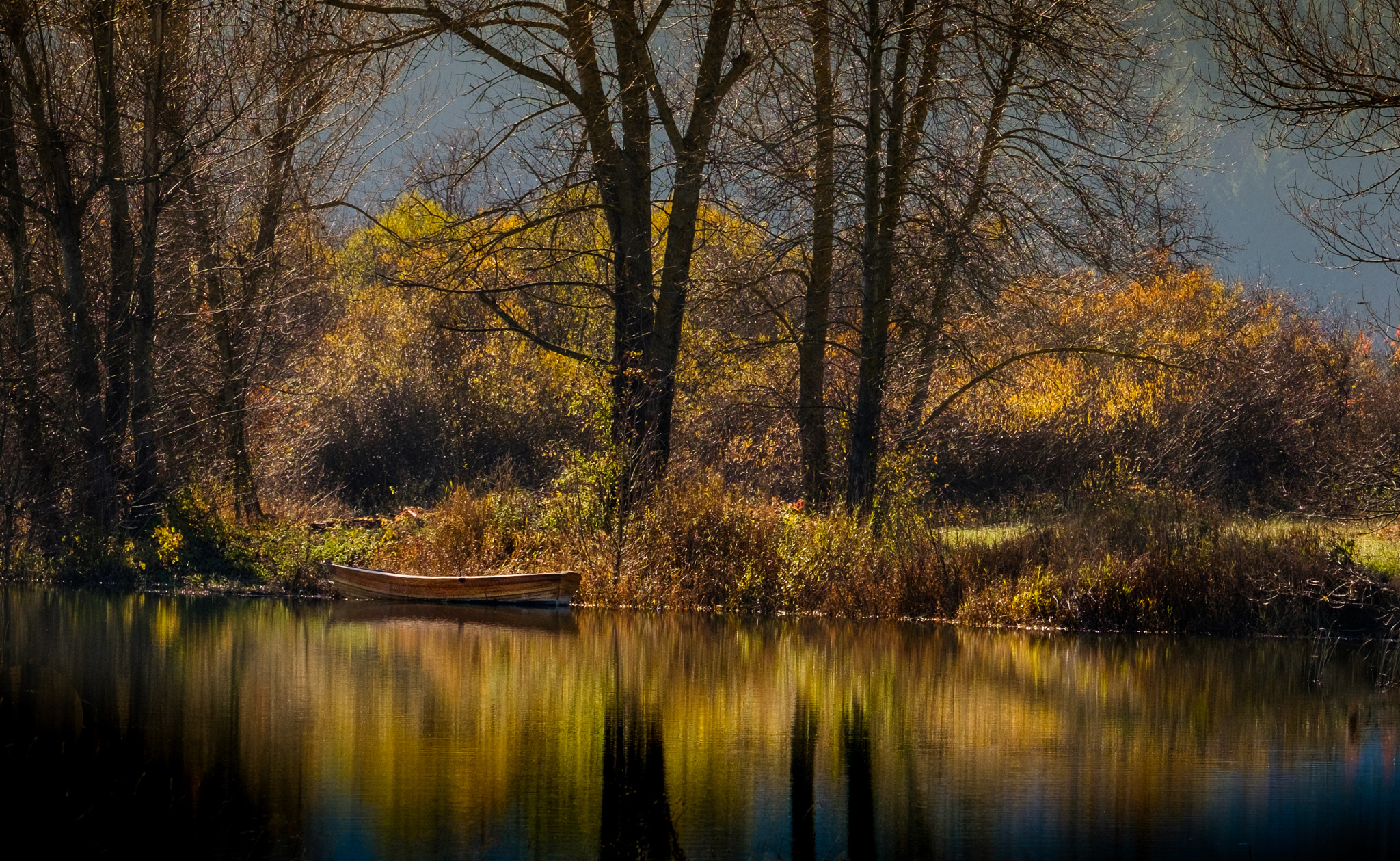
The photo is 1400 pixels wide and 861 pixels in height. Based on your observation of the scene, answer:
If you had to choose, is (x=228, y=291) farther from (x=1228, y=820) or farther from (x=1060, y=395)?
(x=1228, y=820)

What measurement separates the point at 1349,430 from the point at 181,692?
21.7 m

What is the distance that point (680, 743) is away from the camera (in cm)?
1112

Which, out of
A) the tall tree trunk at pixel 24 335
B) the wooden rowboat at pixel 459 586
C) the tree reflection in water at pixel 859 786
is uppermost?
the tall tree trunk at pixel 24 335

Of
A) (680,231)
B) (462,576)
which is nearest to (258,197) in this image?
(680,231)

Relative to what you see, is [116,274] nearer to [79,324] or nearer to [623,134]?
[79,324]

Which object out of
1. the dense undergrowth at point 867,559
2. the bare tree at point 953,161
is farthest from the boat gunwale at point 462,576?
the bare tree at point 953,161

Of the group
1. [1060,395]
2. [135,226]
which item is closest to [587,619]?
[135,226]

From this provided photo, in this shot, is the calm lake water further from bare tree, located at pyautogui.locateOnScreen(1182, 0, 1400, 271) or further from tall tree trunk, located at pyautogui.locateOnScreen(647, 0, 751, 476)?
tall tree trunk, located at pyautogui.locateOnScreen(647, 0, 751, 476)

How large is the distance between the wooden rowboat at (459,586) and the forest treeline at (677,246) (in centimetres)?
95

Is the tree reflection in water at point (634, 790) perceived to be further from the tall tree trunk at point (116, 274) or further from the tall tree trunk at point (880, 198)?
the tall tree trunk at point (116, 274)

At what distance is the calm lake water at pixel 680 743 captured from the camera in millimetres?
8422

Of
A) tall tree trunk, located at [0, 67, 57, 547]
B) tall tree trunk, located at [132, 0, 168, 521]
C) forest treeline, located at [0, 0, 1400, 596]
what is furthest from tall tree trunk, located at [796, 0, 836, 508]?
tall tree trunk, located at [0, 67, 57, 547]

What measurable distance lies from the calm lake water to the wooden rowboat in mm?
2135

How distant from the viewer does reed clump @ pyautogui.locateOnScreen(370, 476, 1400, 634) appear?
59.4 feet
